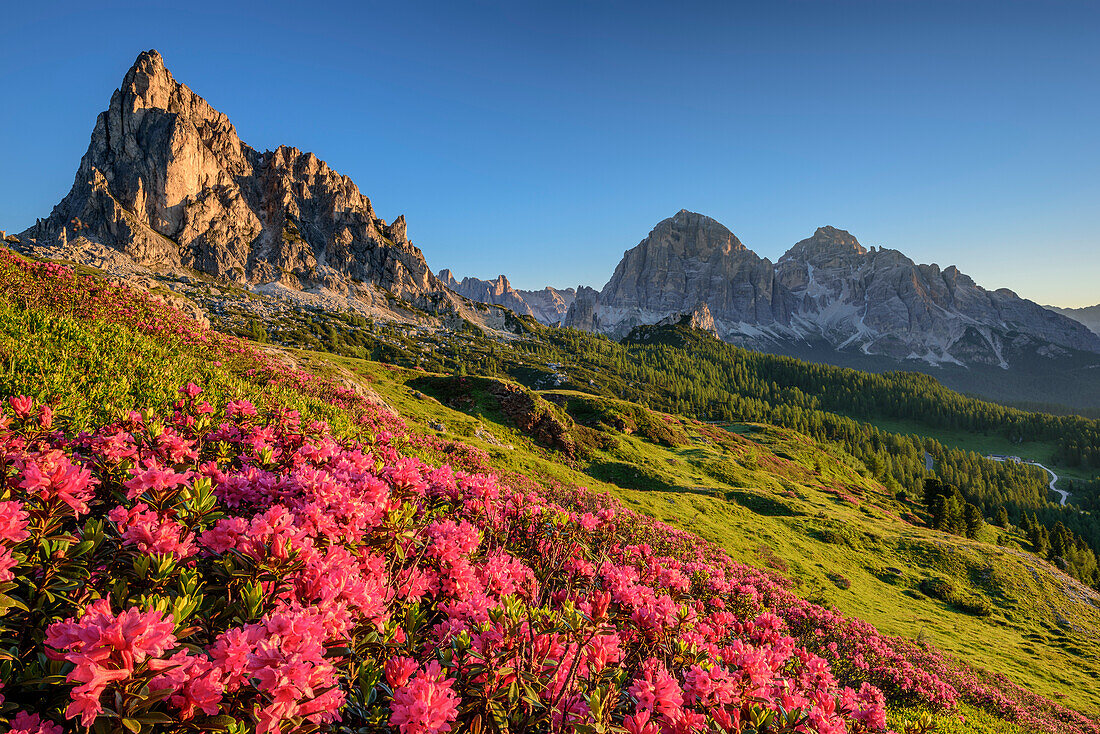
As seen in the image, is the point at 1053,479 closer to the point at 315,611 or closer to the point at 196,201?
the point at 315,611

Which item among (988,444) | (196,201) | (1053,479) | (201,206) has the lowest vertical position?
(1053,479)

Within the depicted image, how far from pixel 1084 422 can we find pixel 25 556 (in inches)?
9171

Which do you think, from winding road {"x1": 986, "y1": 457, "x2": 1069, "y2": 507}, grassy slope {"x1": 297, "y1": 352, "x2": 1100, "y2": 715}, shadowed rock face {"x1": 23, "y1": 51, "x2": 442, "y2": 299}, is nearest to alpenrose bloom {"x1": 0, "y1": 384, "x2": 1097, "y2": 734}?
grassy slope {"x1": 297, "y1": 352, "x2": 1100, "y2": 715}

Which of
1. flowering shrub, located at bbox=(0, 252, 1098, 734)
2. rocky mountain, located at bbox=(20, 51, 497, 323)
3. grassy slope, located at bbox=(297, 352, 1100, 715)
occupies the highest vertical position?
rocky mountain, located at bbox=(20, 51, 497, 323)

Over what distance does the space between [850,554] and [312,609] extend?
32.8m

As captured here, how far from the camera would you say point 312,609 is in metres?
2.27

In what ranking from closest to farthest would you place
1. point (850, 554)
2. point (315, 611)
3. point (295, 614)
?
point (295, 614), point (315, 611), point (850, 554)

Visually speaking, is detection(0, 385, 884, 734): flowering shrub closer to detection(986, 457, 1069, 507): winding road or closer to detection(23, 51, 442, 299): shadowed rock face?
detection(986, 457, 1069, 507): winding road

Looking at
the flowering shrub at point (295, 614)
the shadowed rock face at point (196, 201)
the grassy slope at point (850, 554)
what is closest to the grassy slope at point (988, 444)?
the grassy slope at point (850, 554)

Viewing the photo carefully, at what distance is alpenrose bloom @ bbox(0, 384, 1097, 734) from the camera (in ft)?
6.25

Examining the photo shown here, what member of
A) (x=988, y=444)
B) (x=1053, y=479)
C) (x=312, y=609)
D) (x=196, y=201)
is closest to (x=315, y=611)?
(x=312, y=609)

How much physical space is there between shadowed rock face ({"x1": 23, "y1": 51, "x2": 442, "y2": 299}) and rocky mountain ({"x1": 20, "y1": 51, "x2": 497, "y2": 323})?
1.25 ft

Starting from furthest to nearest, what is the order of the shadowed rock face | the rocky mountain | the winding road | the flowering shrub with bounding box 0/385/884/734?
the shadowed rock face < the rocky mountain < the winding road < the flowering shrub with bounding box 0/385/884/734

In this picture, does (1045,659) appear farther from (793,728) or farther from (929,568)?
(793,728)
